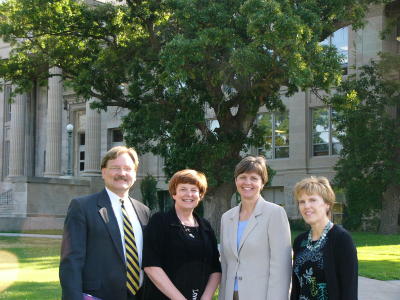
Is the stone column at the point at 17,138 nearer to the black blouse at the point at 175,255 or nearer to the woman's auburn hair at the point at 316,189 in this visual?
the black blouse at the point at 175,255

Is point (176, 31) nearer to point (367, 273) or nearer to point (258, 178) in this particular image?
point (367, 273)

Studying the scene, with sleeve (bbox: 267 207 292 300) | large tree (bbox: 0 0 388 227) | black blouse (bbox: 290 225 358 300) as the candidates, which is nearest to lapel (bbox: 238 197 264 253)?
sleeve (bbox: 267 207 292 300)

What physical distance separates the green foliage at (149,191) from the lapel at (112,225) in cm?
3606

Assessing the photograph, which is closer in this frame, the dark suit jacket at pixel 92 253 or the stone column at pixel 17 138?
the dark suit jacket at pixel 92 253

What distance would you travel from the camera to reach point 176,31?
21953 mm

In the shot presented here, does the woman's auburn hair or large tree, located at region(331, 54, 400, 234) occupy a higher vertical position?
large tree, located at region(331, 54, 400, 234)

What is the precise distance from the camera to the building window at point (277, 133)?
36.7m

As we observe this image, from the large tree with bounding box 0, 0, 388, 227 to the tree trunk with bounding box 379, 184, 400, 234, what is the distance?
337 inches

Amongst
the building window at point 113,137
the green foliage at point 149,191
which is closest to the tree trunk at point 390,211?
the green foliage at point 149,191

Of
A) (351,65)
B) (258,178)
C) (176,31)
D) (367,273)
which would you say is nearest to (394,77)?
(351,65)

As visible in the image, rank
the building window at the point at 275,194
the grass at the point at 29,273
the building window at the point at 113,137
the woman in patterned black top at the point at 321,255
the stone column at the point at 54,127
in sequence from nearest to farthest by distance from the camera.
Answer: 1. the woman in patterned black top at the point at 321,255
2. the grass at the point at 29,273
3. the building window at the point at 275,194
4. the stone column at the point at 54,127
5. the building window at the point at 113,137

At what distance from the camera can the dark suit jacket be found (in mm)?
4488

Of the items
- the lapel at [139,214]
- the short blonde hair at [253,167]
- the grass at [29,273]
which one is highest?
the short blonde hair at [253,167]

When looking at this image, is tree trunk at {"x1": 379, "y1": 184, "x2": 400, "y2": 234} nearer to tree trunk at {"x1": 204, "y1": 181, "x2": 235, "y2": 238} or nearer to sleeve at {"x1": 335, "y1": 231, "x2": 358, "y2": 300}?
tree trunk at {"x1": 204, "y1": 181, "x2": 235, "y2": 238}
